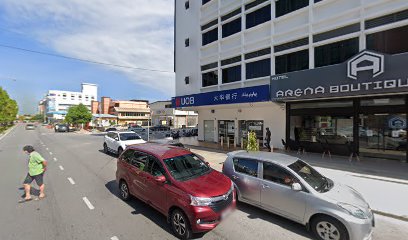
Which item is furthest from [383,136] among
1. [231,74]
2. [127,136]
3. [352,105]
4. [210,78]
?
[127,136]

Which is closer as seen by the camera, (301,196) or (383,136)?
(301,196)

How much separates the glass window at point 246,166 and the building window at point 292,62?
1033cm

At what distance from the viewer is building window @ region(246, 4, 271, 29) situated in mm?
15953

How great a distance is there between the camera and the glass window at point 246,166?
5884 millimetres

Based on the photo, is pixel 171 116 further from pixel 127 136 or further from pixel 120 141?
pixel 120 141

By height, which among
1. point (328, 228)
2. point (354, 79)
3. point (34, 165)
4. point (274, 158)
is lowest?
point (328, 228)

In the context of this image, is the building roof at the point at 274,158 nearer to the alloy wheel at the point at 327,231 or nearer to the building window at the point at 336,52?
the alloy wheel at the point at 327,231

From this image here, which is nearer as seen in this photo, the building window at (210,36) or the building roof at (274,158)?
the building roof at (274,158)

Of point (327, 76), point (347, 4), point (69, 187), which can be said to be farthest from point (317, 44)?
point (69, 187)

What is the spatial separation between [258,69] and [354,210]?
1358cm

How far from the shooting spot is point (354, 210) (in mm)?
4301

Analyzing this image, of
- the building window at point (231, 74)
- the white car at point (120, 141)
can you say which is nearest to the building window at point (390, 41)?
the building window at point (231, 74)

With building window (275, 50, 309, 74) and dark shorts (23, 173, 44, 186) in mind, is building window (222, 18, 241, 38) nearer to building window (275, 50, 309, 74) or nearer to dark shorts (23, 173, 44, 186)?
building window (275, 50, 309, 74)

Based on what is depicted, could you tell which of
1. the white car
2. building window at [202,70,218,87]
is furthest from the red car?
building window at [202,70,218,87]
